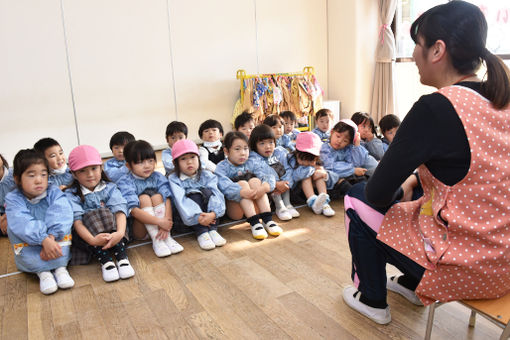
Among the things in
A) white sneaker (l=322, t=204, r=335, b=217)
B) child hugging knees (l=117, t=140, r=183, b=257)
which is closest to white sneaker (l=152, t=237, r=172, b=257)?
child hugging knees (l=117, t=140, r=183, b=257)

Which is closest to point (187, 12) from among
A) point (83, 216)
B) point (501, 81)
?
point (83, 216)

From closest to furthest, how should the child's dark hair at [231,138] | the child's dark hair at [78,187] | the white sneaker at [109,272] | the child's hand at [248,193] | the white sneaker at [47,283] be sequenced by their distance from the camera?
the white sneaker at [47,283] → the white sneaker at [109,272] → the child's dark hair at [78,187] → the child's hand at [248,193] → the child's dark hair at [231,138]

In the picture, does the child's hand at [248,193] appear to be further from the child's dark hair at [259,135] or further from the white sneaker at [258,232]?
the child's dark hair at [259,135]

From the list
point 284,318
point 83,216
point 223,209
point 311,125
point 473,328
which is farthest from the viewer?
point 311,125

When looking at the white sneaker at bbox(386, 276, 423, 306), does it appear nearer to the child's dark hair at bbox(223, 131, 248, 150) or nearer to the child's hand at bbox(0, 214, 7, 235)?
the child's dark hair at bbox(223, 131, 248, 150)

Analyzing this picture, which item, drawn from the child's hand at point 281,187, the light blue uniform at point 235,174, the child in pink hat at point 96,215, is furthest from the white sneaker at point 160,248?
the child's hand at point 281,187

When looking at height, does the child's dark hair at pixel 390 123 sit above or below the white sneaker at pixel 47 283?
above

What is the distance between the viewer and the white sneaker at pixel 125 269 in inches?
84.1

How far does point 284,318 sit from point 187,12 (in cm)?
468

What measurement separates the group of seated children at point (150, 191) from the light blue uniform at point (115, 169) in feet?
0.03

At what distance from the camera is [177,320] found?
1.73 m

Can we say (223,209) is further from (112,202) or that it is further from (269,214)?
(112,202)

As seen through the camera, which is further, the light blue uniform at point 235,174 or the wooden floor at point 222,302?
the light blue uniform at point 235,174

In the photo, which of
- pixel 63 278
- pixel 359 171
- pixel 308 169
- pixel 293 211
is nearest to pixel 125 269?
pixel 63 278
